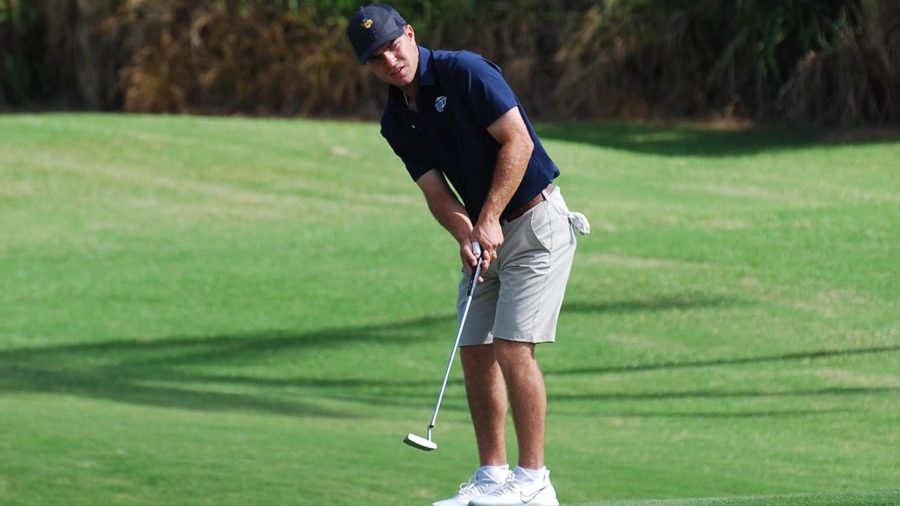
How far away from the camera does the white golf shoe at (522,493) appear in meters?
5.35

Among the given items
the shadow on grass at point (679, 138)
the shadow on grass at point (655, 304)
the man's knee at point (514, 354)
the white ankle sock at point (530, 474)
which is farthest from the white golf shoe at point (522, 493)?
the shadow on grass at point (679, 138)

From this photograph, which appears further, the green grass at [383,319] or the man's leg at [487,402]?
the green grass at [383,319]

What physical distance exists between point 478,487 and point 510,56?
61.4ft

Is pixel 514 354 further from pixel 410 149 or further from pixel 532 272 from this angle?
pixel 410 149

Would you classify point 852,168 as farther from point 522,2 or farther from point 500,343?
point 500,343

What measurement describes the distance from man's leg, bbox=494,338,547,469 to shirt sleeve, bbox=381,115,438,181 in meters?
0.78

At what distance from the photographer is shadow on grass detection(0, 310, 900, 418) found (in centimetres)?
987

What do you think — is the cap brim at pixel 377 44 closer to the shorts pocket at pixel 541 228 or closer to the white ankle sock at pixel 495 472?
the shorts pocket at pixel 541 228

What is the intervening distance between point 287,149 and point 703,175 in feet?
19.0

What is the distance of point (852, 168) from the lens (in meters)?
19.0

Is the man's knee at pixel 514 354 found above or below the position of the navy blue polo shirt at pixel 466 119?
below

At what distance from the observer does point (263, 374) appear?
11.4 m

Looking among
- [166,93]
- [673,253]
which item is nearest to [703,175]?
[673,253]

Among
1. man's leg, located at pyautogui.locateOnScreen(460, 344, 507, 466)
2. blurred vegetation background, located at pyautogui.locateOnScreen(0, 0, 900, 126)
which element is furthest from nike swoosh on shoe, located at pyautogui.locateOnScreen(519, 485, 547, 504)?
blurred vegetation background, located at pyautogui.locateOnScreen(0, 0, 900, 126)
